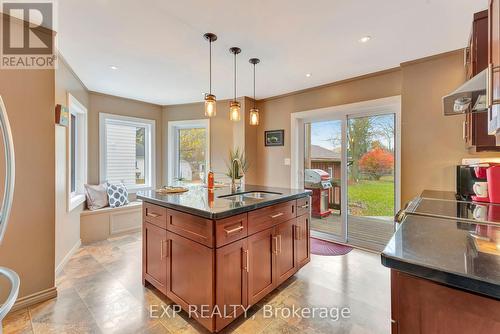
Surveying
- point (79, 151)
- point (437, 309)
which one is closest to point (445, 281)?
point (437, 309)

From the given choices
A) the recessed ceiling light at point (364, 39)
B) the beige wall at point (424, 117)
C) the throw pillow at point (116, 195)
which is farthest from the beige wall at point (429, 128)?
the throw pillow at point (116, 195)

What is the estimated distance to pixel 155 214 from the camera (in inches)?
82.6

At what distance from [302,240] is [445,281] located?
1.88 metres

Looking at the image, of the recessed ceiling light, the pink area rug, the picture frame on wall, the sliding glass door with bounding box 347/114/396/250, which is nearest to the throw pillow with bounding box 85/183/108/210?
the picture frame on wall

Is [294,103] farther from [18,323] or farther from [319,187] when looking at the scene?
[18,323]

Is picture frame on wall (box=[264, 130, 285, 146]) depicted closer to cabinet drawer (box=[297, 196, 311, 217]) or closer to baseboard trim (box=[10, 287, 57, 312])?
cabinet drawer (box=[297, 196, 311, 217])

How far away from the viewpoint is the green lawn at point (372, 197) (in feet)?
10.6

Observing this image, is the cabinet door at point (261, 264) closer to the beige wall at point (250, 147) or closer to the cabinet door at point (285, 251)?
the cabinet door at point (285, 251)

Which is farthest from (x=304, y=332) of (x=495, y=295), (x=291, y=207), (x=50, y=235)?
(x=50, y=235)

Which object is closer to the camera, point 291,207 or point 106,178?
point 291,207

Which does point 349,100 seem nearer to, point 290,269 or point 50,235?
point 290,269

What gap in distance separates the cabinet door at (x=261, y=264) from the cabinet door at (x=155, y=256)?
2.51 feet

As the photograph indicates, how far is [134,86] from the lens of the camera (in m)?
3.67

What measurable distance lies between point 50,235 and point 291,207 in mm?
2324
